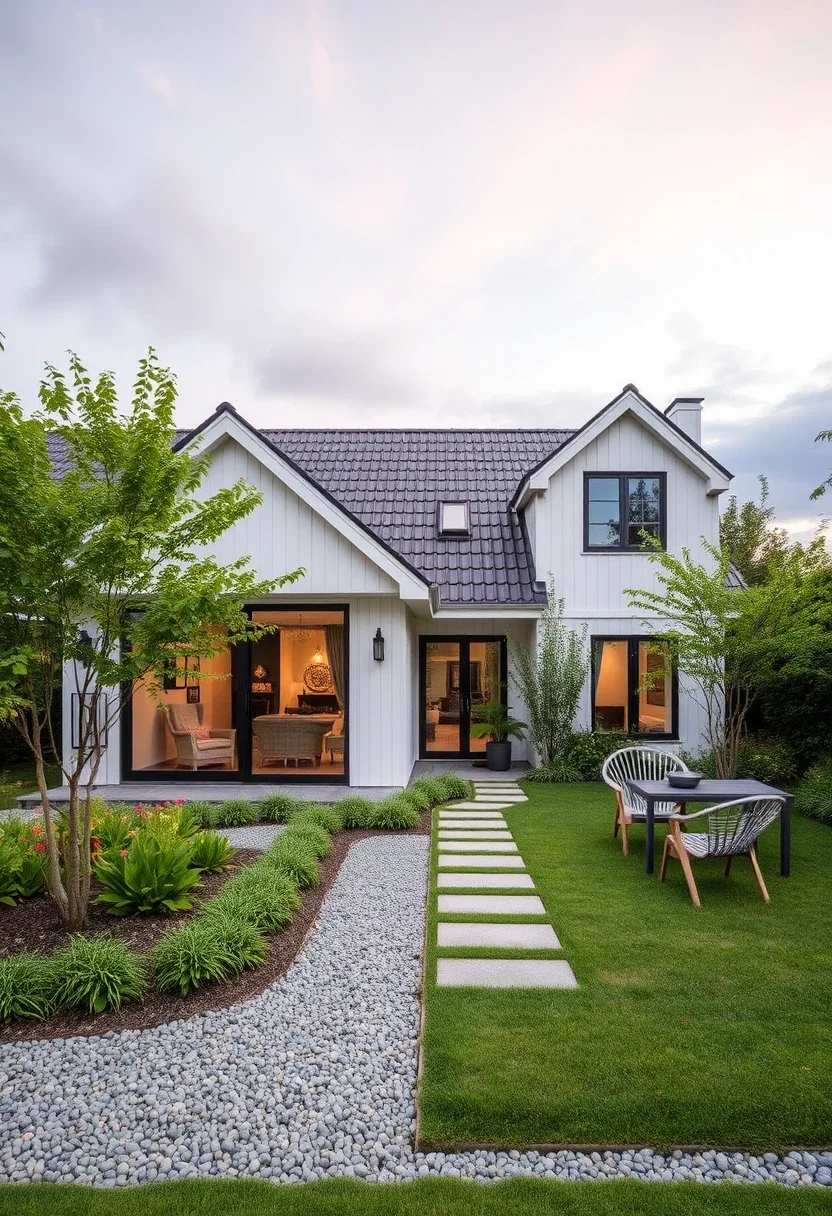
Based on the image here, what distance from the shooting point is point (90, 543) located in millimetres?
4898

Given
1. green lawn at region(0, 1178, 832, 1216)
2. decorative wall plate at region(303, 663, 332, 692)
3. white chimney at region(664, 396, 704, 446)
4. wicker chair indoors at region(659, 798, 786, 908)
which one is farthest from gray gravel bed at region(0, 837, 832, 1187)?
white chimney at region(664, 396, 704, 446)

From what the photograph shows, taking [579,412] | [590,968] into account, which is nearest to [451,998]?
[590,968]

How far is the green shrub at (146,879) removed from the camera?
17.9 feet

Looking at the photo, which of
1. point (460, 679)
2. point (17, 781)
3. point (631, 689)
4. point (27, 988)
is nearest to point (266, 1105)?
point (27, 988)

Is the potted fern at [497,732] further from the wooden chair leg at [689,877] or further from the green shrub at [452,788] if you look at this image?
the wooden chair leg at [689,877]

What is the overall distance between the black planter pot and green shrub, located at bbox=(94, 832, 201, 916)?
26.5 feet

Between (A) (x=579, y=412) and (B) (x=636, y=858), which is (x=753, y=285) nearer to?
(B) (x=636, y=858)

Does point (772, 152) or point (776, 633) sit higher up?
point (772, 152)

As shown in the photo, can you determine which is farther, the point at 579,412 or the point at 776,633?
the point at 579,412

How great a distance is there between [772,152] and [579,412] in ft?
120

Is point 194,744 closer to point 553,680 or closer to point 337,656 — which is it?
point 337,656

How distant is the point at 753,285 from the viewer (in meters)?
13.8

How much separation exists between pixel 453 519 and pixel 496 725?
424cm

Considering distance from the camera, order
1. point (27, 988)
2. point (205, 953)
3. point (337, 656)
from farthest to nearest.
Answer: point (337, 656) < point (205, 953) < point (27, 988)
